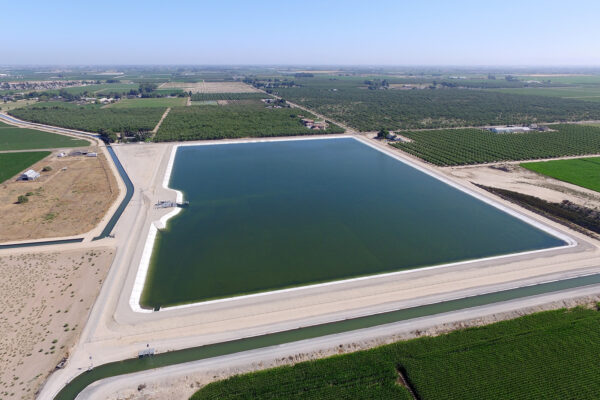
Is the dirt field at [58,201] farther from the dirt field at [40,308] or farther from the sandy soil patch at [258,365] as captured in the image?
the sandy soil patch at [258,365]

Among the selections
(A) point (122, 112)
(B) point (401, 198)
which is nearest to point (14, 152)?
(A) point (122, 112)

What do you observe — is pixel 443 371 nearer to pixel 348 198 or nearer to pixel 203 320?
pixel 203 320

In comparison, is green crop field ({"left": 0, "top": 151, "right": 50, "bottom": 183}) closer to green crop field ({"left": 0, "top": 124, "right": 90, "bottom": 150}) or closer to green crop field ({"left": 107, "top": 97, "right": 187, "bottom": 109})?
green crop field ({"left": 0, "top": 124, "right": 90, "bottom": 150})

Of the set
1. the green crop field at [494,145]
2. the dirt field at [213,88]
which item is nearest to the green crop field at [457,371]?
the green crop field at [494,145]

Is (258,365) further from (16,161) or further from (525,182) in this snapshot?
(16,161)

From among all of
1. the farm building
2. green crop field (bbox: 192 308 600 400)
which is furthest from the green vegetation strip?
the farm building

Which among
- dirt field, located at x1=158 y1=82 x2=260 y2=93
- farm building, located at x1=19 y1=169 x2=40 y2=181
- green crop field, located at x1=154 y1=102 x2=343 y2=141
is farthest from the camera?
dirt field, located at x1=158 y1=82 x2=260 y2=93

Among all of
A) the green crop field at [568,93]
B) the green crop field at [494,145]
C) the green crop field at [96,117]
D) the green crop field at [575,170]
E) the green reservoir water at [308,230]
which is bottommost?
the green reservoir water at [308,230]
